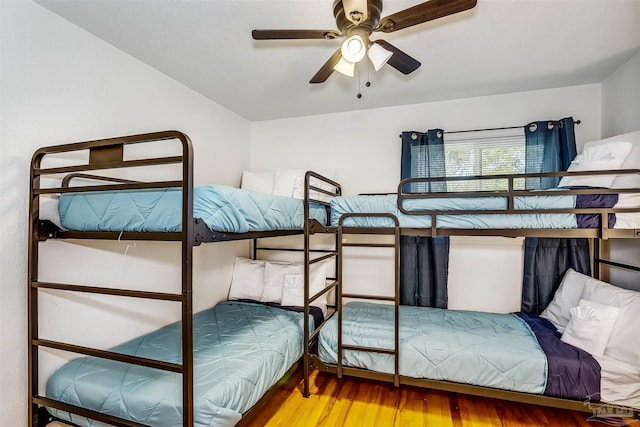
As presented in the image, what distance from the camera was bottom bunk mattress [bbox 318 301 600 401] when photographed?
6.19 feet

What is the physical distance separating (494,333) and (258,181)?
2545 mm

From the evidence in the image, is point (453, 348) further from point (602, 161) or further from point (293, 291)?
point (602, 161)

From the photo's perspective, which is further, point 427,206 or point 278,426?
point 427,206

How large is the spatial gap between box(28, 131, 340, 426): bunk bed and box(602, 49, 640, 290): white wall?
103 inches

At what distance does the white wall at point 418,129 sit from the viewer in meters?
2.77

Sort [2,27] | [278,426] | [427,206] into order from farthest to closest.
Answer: [427,206] → [278,426] → [2,27]

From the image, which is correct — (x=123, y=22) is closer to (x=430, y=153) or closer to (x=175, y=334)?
(x=175, y=334)

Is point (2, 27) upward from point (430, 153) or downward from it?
upward

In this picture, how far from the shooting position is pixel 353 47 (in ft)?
4.94

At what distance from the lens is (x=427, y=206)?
2.20 m

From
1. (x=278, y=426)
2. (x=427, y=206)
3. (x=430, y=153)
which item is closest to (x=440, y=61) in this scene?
(x=430, y=153)

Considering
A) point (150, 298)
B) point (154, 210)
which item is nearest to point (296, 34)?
point (154, 210)

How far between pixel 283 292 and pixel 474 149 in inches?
90.5

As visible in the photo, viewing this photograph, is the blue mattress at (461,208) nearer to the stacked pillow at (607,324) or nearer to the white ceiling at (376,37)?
the stacked pillow at (607,324)
